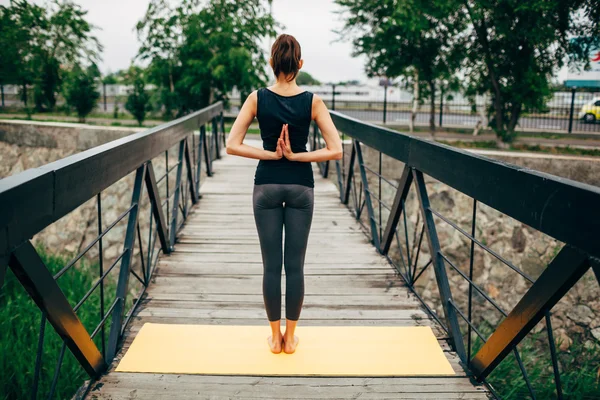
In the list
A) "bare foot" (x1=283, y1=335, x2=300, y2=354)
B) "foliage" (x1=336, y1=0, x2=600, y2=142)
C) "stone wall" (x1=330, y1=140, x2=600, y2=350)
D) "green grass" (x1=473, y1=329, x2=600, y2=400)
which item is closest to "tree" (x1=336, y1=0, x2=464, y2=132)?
"foliage" (x1=336, y1=0, x2=600, y2=142)

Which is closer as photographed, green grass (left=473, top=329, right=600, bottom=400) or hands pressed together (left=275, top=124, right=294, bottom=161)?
hands pressed together (left=275, top=124, right=294, bottom=161)

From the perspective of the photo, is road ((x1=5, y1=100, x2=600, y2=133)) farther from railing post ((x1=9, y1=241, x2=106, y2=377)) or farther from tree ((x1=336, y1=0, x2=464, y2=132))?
railing post ((x1=9, y1=241, x2=106, y2=377))

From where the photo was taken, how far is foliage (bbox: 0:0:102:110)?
1767 centimetres

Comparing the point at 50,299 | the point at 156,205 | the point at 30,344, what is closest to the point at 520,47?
the point at 156,205

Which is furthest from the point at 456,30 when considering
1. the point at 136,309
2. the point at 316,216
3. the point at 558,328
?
the point at 136,309

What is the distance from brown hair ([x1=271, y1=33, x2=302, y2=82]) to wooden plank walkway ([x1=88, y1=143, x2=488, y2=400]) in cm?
150

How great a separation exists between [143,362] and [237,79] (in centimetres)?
1561

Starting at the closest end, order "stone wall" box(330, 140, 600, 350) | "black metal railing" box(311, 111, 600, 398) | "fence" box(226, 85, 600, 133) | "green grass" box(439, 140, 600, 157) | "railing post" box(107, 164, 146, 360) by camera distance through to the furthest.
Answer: "black metal railing" box(311, 111, 600, 398) → "railing post" box(107, 164, 146, 360) → "stone wall" box(330, 140, 600, 350) → "green grass" box(439, 140, 600, 157) → "fence" box(226, 85, 600, 133)

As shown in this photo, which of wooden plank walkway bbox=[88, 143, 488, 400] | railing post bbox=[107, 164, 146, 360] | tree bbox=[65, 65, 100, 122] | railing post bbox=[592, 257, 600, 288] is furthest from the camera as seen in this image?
tree bbox=[65, 65, 100, 122]

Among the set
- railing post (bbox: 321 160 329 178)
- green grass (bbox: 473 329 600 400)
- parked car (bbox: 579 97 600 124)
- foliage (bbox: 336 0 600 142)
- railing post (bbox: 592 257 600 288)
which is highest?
foliage (bbox: 336 0 600 142)

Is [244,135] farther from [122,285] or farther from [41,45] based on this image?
[41,45]

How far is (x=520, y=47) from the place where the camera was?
13.3 m

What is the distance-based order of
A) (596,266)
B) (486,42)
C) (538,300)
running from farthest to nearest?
(486,42)
(538,300)
(596,266)

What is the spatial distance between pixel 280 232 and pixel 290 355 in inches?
26.6
